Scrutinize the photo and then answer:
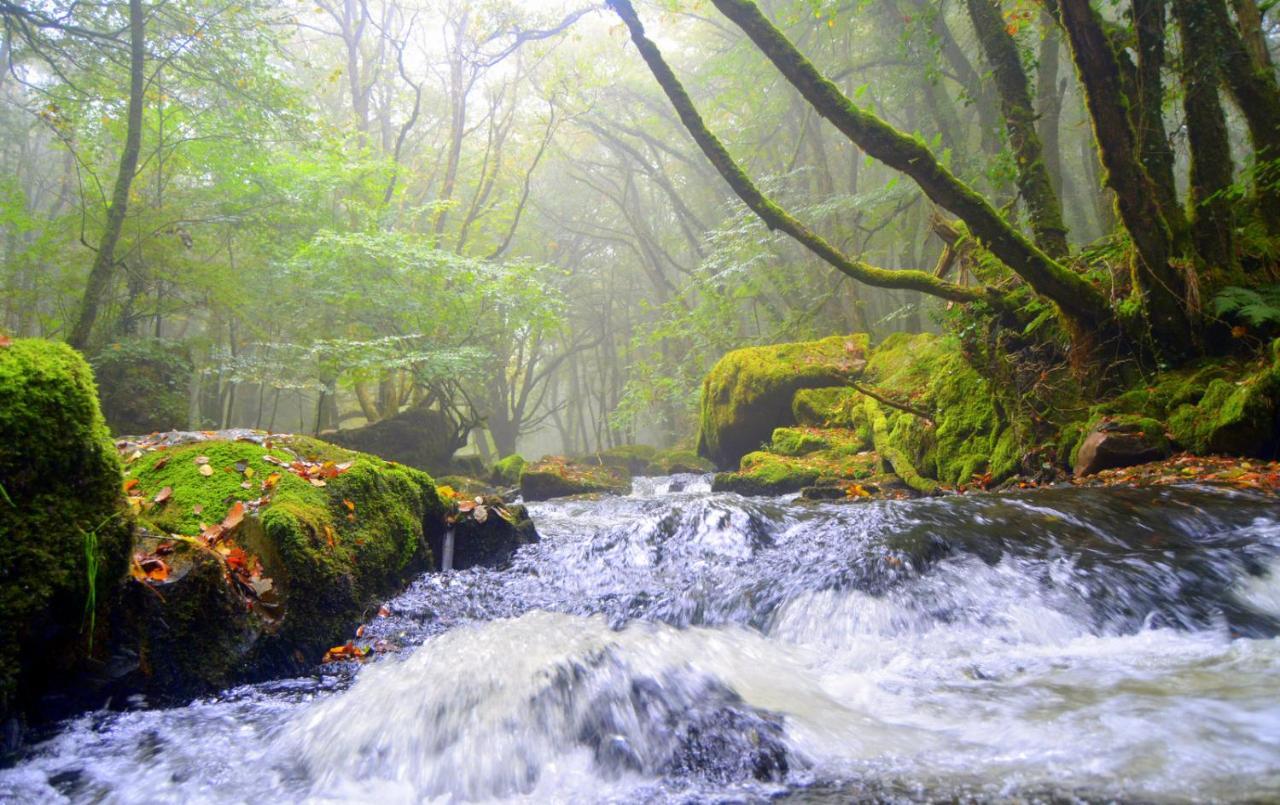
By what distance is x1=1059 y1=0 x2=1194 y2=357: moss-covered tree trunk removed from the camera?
501 centimetres

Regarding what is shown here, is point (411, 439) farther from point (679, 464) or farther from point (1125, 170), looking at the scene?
point (1125, 170)

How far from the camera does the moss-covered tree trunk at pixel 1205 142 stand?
5340 millimetres

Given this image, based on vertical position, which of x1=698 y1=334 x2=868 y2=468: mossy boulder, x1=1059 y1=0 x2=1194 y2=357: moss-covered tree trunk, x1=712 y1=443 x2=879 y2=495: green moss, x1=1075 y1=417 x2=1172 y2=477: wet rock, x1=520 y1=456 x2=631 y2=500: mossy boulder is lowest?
x1=520 y1=456 x2=631 y2=500: mossy boulder

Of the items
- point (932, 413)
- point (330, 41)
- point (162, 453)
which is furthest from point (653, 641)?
point (330, 41)

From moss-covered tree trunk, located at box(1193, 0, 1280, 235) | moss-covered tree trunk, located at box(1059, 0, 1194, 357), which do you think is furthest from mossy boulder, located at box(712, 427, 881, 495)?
moss-covered tree trunk, located at box(1193, 0, 1280, 235)

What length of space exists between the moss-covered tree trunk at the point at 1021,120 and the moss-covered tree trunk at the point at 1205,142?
1.11 metres

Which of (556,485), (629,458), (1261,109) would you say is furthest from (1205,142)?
(629,458)

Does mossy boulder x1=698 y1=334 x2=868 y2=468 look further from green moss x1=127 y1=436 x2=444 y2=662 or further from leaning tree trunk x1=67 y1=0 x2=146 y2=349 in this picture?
leaning tree trunk x1=67 y1=0 x2=146 y2=349

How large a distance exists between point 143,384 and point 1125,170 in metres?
14.2

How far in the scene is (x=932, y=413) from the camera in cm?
809

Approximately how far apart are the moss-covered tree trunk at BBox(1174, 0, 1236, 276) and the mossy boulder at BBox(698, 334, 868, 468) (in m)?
6.37

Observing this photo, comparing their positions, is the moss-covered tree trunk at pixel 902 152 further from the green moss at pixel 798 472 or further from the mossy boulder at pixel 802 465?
the green moss at pixel 798 472

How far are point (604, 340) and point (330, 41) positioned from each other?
550 inches

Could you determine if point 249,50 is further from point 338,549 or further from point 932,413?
point 932,413
